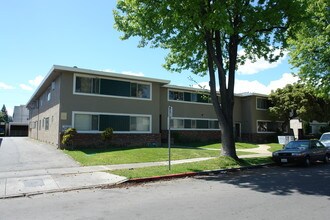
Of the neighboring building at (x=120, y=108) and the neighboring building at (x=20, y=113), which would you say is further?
the neighboring building at (x=20, y=113)

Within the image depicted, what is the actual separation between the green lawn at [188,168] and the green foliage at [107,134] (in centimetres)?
868

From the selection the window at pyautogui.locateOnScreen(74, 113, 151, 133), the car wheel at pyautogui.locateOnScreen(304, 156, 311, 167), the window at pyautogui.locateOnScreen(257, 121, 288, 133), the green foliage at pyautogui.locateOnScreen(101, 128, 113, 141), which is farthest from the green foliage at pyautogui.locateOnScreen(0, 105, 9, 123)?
the car wheel at pyautogui.locateOnScreen(304, 156, 311, 167)

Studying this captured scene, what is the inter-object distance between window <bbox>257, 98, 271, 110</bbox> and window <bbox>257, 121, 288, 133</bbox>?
5.62ft

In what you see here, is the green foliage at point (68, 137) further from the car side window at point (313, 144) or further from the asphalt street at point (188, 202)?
the car side window at point (313, 144)

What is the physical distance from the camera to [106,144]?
23.2m

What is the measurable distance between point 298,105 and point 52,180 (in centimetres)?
2854

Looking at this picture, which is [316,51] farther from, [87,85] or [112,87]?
[87,85]

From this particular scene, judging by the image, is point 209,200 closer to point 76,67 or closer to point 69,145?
point 69,145

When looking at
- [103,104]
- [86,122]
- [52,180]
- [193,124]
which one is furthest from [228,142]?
[193,124]

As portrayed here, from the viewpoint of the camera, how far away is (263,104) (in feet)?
124

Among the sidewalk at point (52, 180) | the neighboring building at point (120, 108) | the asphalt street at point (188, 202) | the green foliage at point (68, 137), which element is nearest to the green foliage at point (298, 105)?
the neighboring building at point (120, 108)

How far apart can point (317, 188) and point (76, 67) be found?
17.4 metres

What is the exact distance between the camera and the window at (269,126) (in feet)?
121

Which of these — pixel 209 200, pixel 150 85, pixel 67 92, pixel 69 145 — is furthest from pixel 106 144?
pixel 209 200
